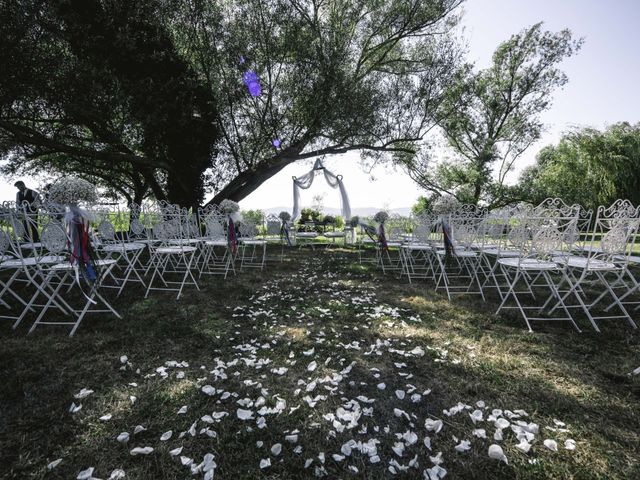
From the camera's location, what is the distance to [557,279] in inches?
251

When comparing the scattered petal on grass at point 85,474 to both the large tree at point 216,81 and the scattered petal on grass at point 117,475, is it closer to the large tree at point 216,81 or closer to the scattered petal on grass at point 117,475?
the scattered petal on grass at point 117,475

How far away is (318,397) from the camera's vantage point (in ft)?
7.53

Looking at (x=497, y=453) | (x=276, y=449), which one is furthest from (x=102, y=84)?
(x=497, y=453)

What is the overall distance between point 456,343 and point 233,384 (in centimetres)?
218

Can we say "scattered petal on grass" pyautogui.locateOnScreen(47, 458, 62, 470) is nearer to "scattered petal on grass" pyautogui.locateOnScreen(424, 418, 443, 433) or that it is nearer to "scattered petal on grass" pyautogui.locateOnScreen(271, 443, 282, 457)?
"scattered petal on grass" pyautogui.locateOnScreen(271, 443, 282, 457)

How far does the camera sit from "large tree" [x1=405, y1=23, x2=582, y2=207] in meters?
18.3

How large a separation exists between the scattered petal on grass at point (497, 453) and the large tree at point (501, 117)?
695 inches

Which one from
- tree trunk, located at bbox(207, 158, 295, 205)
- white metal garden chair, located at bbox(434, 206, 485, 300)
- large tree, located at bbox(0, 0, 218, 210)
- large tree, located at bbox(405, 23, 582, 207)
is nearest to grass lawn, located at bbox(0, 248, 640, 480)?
white metal garden chair, located at bbox(434, 206, 485, 300)

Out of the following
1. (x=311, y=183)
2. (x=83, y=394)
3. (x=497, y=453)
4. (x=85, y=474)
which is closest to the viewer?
(x=85, y=474)

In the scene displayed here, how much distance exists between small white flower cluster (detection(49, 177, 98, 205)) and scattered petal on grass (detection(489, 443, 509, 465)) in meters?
4.46

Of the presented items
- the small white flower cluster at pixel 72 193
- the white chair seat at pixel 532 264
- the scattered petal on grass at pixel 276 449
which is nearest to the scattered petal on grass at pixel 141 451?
the scattered petal on grass at pixel 276 449

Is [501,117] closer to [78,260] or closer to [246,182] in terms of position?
[246,182]

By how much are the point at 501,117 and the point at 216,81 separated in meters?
17.6

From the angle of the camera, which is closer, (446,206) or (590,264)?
(590,264)
